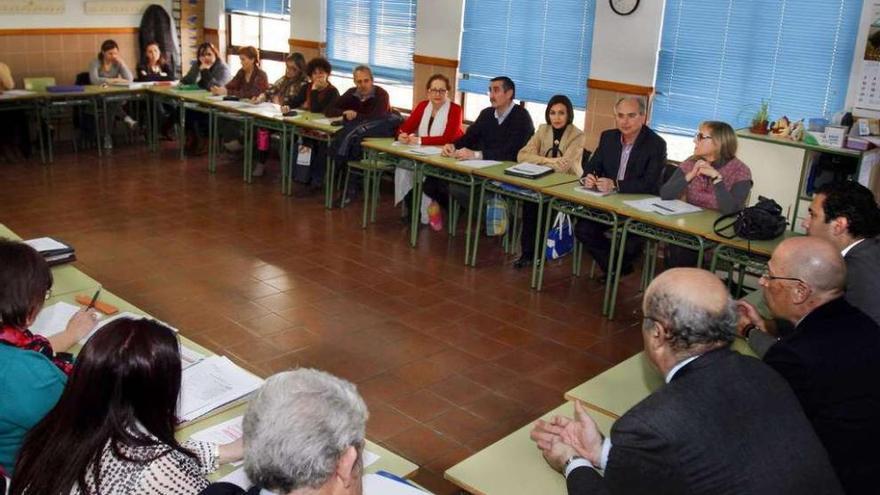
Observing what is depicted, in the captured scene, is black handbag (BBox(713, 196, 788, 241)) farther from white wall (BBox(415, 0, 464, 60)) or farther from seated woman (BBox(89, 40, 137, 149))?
seated woman (BBox(89, 40, 137, 149))

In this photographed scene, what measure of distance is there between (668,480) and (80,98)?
8690 millimetres

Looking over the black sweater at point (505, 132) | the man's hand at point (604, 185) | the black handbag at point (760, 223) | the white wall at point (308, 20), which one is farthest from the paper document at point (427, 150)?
the white wall at point (308, 20)

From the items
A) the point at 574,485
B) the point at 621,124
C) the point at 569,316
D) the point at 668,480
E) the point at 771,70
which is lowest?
the point at 569,316

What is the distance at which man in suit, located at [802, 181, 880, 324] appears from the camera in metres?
3.23

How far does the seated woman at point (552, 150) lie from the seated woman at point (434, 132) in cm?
82

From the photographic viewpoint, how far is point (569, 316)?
5391mm

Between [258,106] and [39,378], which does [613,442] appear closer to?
[39,378]

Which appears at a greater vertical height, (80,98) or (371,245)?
(80,98)

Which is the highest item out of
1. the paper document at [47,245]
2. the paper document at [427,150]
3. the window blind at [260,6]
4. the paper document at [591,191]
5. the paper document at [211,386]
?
the window blind at [260,6]

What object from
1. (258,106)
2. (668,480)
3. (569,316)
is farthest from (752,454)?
(258,106)

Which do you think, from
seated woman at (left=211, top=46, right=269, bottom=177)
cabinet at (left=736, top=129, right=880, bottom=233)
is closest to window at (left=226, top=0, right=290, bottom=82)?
seated woman at (left=211, top=46, right=269, bottom=177)

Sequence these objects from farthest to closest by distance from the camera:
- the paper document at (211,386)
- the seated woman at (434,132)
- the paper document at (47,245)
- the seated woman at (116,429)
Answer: the seated woman at (434,132), the paper document at (47,245), the paper document at (211,386), the seated woman at (116,429)

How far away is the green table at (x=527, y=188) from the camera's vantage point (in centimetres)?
570

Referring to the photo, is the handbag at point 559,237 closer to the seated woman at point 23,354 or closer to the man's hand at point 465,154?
the man's hand at point 465,154
